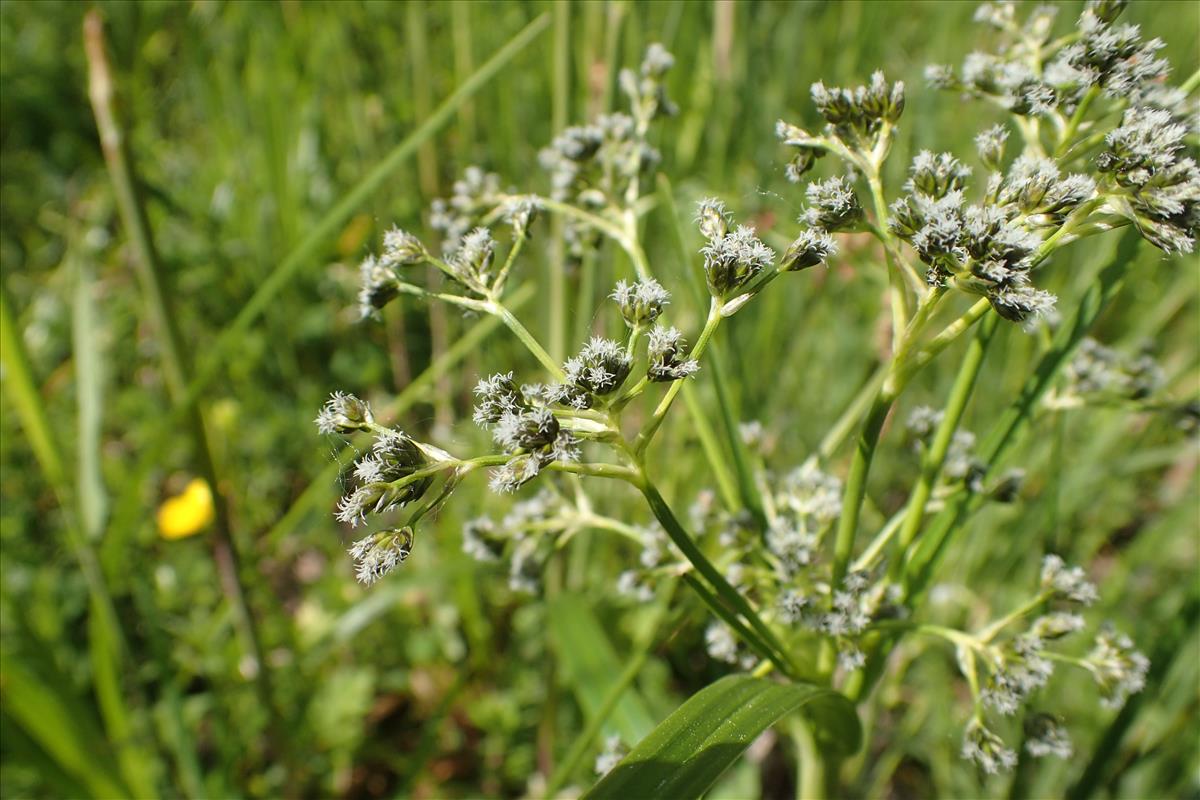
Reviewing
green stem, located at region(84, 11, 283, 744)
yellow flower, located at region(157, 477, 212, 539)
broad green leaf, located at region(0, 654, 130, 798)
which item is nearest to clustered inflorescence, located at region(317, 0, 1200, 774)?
green stem, located at region(84, 11, 283, 744)

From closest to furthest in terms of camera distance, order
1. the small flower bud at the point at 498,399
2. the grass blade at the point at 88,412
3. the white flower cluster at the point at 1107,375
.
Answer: the small flower bud at the point at 498,399 → the white flower cluster at the point at 1107,375 → the grass blade at the point at 88,412

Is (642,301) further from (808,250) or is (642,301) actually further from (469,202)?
(469,202)

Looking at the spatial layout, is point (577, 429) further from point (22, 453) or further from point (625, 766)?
point (22, 453)

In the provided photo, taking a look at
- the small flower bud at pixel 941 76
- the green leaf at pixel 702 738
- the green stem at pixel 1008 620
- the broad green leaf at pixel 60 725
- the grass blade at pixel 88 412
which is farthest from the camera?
the grass blade at pixel 88 412

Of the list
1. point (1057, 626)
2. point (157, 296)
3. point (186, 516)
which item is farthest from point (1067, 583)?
point (186, 516)

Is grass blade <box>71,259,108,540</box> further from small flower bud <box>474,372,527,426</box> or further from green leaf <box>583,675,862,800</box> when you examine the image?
green leaf <box>583,675,862,800</box>

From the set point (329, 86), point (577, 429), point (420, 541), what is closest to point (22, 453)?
point (420, 541)

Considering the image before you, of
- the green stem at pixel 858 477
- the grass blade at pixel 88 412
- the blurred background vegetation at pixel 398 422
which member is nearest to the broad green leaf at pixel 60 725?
the blurred background vegetation at pixel 398 422

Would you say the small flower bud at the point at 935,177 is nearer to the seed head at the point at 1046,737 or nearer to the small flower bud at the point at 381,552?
the small flower bud at the point at 381,552
